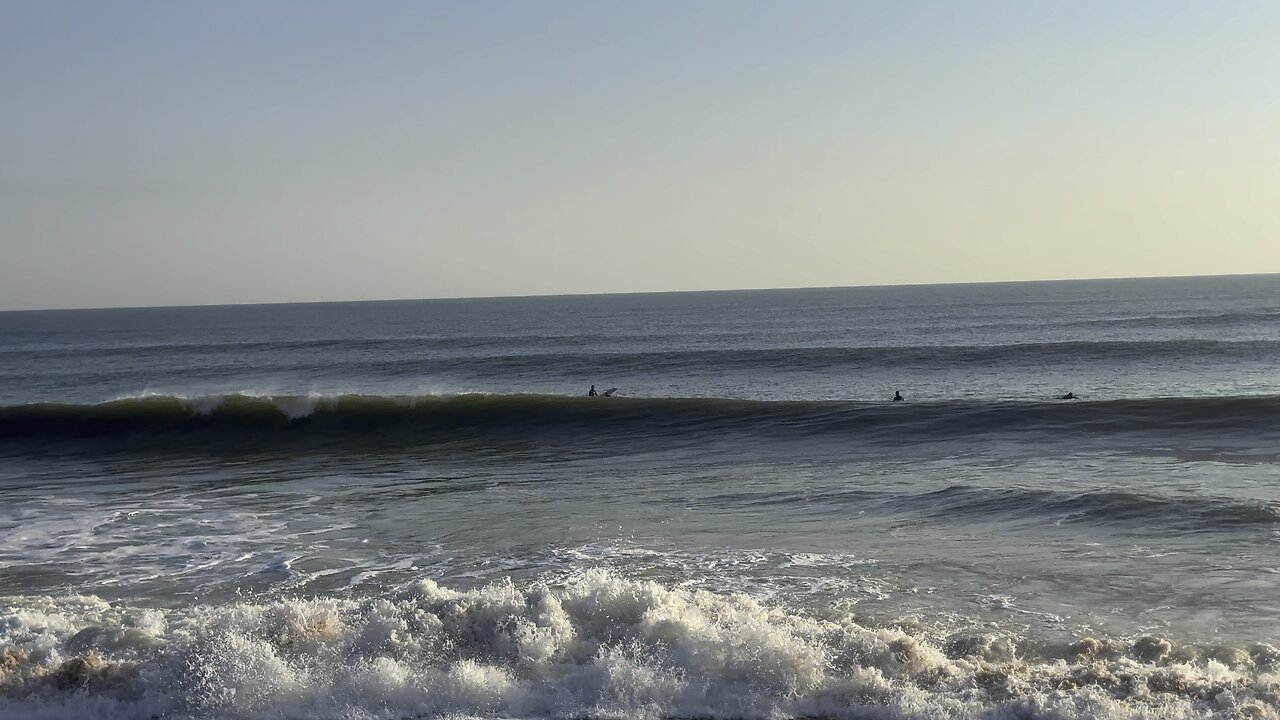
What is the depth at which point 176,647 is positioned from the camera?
25.3 ft

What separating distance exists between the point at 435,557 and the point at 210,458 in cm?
1231

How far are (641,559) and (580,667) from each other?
131 inches

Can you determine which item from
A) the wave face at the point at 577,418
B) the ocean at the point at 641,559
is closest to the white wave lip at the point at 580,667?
the ocean at the point at 641,559

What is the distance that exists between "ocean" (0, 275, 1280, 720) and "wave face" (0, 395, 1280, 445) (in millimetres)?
126

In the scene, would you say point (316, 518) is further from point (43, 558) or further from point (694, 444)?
point (694, 444)

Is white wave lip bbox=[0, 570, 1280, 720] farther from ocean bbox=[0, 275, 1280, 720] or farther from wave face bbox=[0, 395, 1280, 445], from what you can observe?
wave face bbox=[0, 395, 1280, 445]

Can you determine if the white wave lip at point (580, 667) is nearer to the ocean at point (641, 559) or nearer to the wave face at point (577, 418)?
the ocean at point (641, 559)

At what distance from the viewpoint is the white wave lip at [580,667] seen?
22.4 ft

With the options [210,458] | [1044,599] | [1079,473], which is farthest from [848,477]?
[210,458]

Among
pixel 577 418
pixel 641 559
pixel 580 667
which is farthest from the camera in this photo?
pixel 577 418

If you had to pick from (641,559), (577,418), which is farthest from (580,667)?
(577,418)

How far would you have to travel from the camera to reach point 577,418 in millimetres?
24375

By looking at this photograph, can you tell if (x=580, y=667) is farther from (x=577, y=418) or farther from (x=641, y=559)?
(x=577, y=418)

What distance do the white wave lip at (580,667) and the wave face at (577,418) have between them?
1205 centimetres
